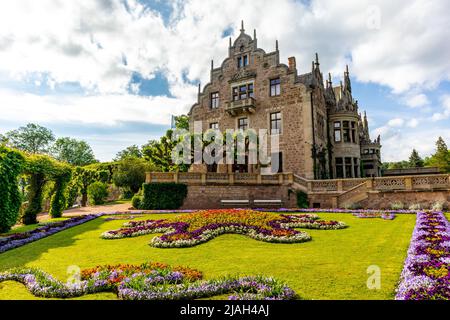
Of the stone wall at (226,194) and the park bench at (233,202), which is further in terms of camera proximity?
the stone wall at (226,194)

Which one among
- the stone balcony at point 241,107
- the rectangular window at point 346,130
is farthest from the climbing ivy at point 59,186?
the rectangular window at point 346,130

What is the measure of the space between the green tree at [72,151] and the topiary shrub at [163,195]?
198 feet

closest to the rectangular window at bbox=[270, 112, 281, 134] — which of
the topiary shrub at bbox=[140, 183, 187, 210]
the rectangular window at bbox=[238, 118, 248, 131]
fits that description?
the rectangular window at bbox=[238, 118, 248, 131]

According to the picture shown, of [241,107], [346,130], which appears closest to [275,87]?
[241,107]

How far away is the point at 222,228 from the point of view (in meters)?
11.9

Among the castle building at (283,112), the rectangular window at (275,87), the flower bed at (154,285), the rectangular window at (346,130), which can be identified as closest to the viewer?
the flower bed at (154,285)

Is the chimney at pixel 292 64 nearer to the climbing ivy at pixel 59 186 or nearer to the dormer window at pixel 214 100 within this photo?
the dormer window at pixel 214 100

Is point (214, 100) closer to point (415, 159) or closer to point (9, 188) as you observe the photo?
point (9, 188)

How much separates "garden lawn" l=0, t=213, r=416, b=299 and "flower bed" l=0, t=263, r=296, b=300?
0.25 metres

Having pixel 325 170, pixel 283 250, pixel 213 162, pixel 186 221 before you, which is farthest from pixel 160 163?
pixel 283 250

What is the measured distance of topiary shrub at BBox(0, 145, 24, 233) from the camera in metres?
14.2

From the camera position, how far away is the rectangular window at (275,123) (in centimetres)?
3163
